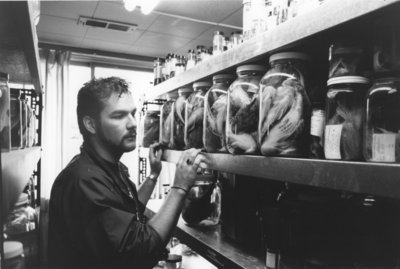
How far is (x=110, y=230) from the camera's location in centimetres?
106

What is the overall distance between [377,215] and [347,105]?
30cm

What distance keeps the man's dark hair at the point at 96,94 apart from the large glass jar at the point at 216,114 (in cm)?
53

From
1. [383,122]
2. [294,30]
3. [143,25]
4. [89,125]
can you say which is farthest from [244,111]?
[143,25]

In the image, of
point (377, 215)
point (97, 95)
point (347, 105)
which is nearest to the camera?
point (347, 105)

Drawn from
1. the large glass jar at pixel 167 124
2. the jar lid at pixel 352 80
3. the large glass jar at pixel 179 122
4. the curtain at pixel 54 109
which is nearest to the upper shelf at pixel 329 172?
the jar lid at pixel 352 80

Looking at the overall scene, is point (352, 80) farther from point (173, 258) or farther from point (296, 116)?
point (173, 258)

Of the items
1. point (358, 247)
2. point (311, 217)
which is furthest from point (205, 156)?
point (358, 247)

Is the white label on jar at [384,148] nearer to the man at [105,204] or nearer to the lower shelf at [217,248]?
the lower shelf at [217,248]

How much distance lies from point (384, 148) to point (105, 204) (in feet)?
2.84

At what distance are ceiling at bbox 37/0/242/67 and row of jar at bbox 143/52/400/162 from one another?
8.57 feet

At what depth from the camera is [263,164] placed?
2.45ft

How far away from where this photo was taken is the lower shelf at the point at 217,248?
0.88 meters

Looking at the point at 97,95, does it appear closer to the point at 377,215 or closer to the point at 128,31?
the point at 377,215

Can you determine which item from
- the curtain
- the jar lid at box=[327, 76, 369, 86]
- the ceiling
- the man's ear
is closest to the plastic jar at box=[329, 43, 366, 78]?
the jar lid at box=[327, 76, 369, 86]
